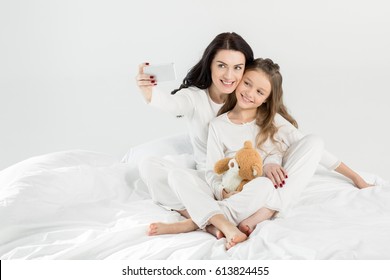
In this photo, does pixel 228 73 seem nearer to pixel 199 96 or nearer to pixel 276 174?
pixel 199 96

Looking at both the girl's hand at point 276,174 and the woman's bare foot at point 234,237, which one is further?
the girl's hand at point 276,174

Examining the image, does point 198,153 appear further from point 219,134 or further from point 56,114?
point 56,114

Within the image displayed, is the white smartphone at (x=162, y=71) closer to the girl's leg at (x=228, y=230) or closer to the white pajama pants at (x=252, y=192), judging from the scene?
the white pajama pants at (x=252, y=192)

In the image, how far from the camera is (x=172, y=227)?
2.32m

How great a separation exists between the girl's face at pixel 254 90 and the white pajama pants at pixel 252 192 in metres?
0.26

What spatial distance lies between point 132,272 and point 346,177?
1241mm

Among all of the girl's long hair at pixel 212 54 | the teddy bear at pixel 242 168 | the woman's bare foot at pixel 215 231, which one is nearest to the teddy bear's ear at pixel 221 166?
the teddy bear at pixel 242 168

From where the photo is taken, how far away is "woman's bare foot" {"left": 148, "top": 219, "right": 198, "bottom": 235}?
2287mm

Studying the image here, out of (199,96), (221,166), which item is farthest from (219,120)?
(221,166)

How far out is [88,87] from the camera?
4770 mm

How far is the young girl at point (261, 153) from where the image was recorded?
2346 mm

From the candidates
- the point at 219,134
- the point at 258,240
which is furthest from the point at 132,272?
→ the point at 219,134

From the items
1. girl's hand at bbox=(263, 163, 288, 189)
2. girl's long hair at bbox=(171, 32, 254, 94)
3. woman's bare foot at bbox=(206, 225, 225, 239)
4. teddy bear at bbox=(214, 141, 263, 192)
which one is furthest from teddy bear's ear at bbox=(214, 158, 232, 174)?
girl's long hair at bbox=(171, 32, 254, 94)

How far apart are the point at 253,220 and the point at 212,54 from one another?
2.75ft
